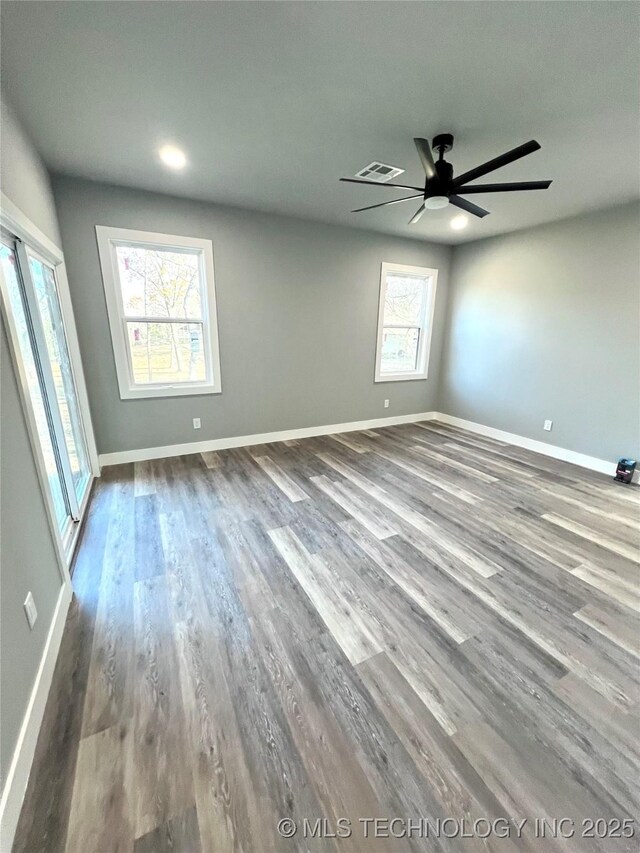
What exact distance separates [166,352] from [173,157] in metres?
1.79

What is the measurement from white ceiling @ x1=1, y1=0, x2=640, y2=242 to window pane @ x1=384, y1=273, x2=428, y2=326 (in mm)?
2120

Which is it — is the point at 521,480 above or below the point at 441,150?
below

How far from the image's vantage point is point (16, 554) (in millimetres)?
1249

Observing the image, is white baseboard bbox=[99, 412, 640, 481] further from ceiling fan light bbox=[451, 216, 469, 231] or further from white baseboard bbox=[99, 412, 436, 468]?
ceiling fan light bbox=[451, 216, 469, 231]

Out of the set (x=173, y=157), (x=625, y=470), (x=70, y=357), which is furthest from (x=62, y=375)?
(x=625, y=470)

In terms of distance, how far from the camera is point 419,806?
3.37 feet

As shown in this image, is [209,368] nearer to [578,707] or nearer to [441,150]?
[441,150]

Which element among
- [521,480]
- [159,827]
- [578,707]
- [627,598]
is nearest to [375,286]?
[521,480]

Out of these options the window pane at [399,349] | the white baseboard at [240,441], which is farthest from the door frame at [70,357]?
the window pane at [399,349]

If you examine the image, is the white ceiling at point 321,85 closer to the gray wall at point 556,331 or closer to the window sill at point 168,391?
the gray wall at point 556,331

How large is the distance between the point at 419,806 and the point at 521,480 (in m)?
3.05

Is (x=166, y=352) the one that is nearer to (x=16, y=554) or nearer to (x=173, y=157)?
(x=173, y=157)

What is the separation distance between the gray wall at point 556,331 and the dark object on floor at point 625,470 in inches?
4.9

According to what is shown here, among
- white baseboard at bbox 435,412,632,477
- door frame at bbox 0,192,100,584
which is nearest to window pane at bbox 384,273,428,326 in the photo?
white baseboard at bbox 435,412,632,477
